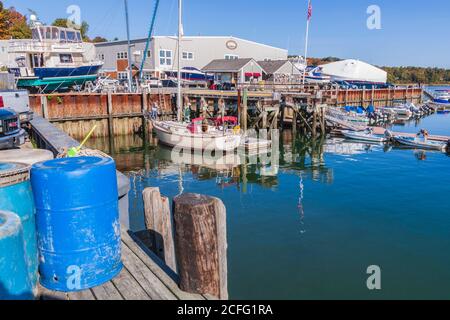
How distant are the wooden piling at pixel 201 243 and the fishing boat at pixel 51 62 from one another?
3278 cm

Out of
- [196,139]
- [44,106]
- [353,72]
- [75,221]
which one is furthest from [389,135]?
[353,72]

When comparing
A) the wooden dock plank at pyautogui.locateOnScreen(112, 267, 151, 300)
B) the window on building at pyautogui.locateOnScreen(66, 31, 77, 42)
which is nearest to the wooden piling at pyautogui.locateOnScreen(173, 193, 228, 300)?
the wooden dock plank at pyautogui.locateOnScreen(112, 267, 151, 300)

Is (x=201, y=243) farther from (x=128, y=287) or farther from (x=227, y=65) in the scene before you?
(x=227, y=65)

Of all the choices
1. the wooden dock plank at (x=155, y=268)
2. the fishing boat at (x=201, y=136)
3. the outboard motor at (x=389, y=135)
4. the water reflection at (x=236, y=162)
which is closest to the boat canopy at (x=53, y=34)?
the water reflection at (x=236, y=162)

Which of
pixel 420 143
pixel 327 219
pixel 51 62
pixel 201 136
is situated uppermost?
pixel 51 62

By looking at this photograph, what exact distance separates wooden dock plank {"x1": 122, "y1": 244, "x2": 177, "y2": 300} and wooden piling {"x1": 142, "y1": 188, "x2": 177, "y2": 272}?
0.84m

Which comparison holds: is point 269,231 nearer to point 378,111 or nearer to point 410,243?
point 410,243

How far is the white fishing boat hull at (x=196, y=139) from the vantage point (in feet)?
81.9

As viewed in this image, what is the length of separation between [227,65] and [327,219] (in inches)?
1474

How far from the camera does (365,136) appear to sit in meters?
31.8

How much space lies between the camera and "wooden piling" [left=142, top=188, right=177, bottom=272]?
584 cm

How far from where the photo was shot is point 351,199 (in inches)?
640
